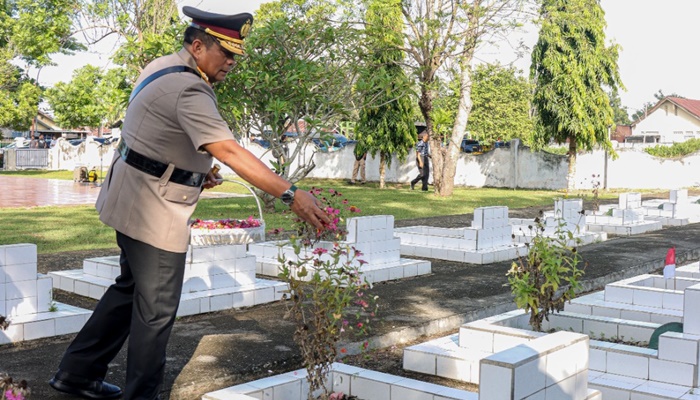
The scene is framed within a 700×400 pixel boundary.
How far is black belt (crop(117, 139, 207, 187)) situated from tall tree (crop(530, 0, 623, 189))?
24.3 m

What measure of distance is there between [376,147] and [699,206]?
49.9 feet

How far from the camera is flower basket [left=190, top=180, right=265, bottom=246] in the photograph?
8203 millimetres

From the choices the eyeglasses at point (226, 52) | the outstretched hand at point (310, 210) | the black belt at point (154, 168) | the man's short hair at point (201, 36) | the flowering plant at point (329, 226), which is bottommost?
the flowering plant at point (329, 226)

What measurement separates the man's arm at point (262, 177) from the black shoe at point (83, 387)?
60.2 inches

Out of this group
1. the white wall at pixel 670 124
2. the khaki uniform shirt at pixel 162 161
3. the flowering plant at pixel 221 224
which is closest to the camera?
the khaki uniform shirt at pixel 162 161

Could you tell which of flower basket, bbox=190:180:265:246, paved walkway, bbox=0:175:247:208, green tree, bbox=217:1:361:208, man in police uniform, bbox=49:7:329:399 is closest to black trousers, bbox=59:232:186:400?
man in police uniform, bbox=49:7:329:399

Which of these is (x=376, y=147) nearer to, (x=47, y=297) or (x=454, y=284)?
(x=454, y=284)

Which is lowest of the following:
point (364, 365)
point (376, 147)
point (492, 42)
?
point (364, 365)

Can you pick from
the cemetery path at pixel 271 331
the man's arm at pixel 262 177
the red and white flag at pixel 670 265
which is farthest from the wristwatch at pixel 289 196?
the red and white flag at pixel 670 265

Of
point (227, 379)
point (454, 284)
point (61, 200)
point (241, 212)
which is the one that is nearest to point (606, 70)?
point (241, 212)

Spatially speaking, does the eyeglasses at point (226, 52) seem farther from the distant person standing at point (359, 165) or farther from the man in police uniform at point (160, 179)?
the distant person standing at point (359, 165)

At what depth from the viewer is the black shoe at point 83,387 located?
13.1 feet

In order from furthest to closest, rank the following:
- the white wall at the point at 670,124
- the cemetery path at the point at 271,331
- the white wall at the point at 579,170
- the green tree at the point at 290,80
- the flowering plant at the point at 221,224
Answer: the white wall at the point at 670,124, the white wall at the point at 579,170, the green tree at the point at 290,80, the flowering plant at the point at 221,224, the cemetery path at the point at 271,331

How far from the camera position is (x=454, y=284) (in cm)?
817
